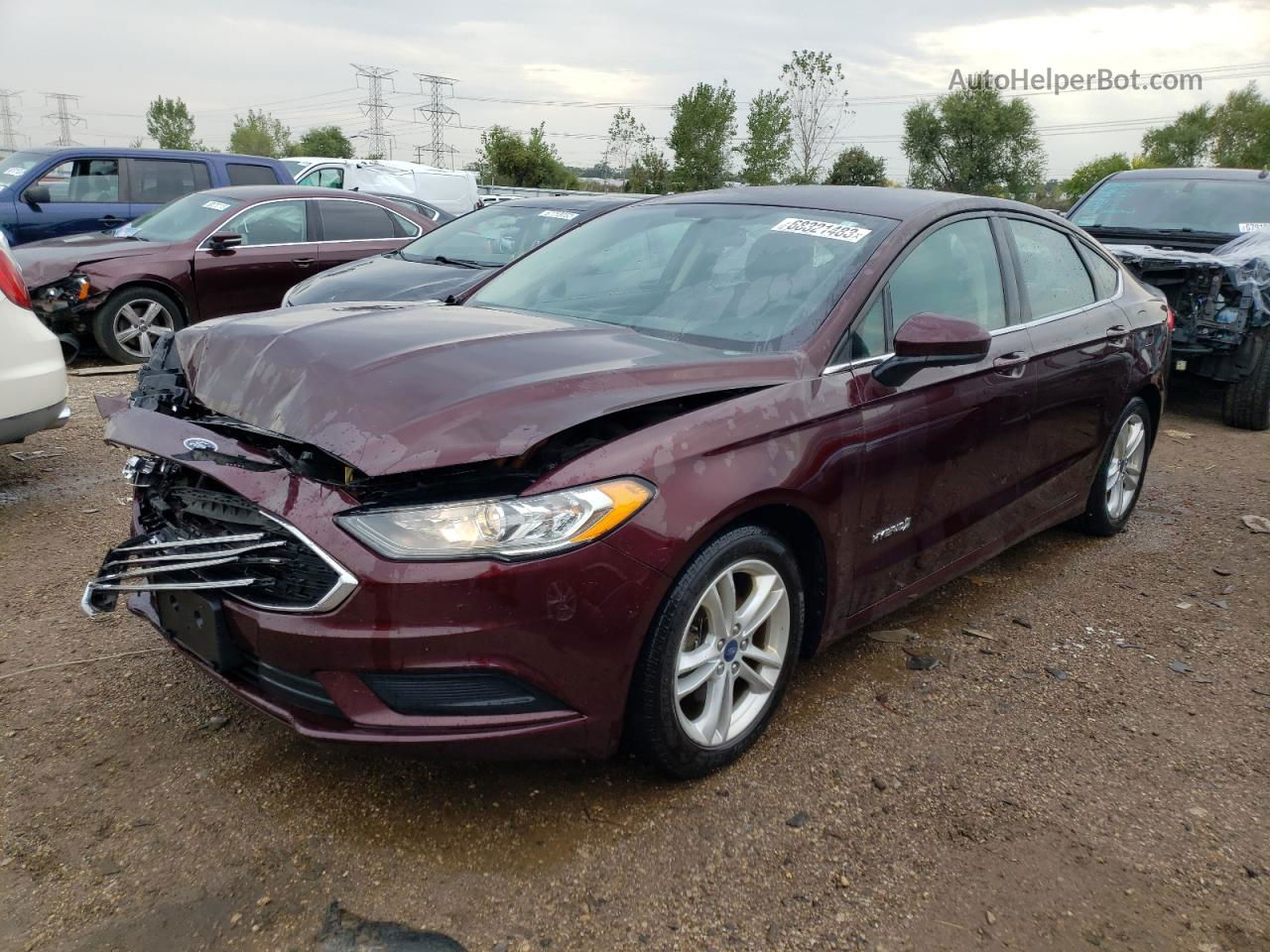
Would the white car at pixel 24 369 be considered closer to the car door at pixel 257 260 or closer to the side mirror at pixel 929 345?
the side mirror at pixel 929 345

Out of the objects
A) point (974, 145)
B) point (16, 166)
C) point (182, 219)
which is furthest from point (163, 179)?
point (974, 145)

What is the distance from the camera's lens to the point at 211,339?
2.89 m

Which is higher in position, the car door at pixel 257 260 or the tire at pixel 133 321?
the car door at pixel 257 260

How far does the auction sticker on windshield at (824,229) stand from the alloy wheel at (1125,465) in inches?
83.2

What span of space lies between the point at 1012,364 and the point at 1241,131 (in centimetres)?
7241

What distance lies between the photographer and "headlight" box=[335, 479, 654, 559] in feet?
7.23

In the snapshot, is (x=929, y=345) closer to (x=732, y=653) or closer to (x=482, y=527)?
(x=732, y=653)

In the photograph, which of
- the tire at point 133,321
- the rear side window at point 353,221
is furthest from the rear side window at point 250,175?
the tire at point 133,321

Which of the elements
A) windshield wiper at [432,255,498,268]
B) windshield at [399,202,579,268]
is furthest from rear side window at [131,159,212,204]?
windshield wiper at [432,255,498,268]

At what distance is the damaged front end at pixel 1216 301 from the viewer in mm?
7035

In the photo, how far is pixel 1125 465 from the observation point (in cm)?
490

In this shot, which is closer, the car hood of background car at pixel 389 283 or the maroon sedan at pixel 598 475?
the maroon sedan at pixel 598 475

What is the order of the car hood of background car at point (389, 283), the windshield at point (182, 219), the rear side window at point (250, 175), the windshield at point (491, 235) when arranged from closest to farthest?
1. the car hood of background car at point (389, 283)
2. the windshield at point (491, 235)
3. the windshield at point (182, 219)
4. the rear side window at point (250, 175)

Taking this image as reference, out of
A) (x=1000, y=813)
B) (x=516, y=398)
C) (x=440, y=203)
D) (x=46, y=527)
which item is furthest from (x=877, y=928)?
(x=440, y=203)
